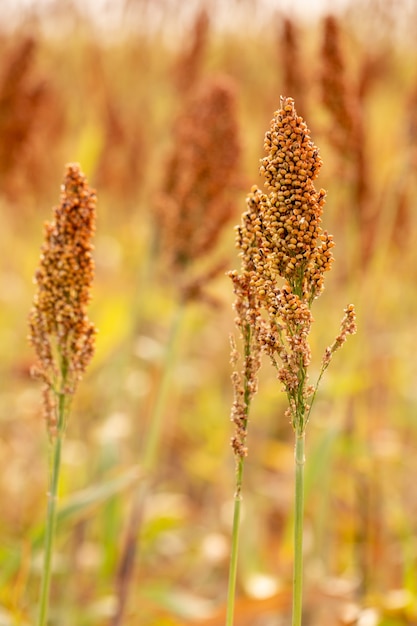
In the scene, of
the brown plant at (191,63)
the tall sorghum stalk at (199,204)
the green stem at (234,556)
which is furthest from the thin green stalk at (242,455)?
the brown plant at (191,63)

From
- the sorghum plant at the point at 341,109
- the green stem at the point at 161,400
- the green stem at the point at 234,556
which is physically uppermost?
the sorghum plant at the point at 341,109

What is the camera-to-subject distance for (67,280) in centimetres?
90

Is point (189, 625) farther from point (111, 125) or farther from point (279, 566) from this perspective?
point (111, 125)

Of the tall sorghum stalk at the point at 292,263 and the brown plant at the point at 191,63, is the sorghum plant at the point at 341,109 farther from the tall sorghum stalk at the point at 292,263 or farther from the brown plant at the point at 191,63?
the tall sorghum stalk at the point at 292,263

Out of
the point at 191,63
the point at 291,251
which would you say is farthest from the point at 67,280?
the point at 191,63

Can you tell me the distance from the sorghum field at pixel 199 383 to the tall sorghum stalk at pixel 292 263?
0.46 feet

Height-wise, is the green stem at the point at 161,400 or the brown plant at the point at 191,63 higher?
the brown plant at the point at 191,63

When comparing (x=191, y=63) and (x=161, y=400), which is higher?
(x=191, y=63)

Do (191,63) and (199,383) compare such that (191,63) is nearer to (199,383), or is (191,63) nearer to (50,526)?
(199,383)

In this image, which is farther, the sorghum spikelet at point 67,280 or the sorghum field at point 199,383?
the sorghum field at point 199,383

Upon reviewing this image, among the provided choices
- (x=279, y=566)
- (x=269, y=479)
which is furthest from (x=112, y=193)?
(x=279, y=566)

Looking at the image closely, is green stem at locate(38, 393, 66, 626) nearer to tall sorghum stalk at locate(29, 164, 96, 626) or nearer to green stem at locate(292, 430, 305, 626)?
tall sorghum stalk at locate(29, 164, 96, 626)

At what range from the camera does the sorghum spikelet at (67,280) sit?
90 centimetres

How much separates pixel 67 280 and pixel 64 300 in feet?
0.08
